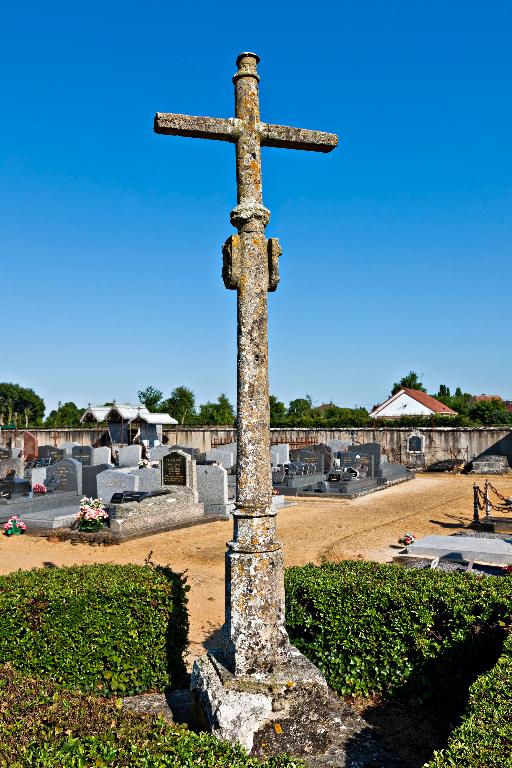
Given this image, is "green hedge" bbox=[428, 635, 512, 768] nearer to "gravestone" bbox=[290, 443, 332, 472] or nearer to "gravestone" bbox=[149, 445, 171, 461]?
"gravestone" bbox=[290, 443, 332, 472]

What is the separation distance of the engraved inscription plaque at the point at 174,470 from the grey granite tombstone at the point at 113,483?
988 mm

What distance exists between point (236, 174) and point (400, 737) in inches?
193

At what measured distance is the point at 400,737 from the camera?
16.4ft

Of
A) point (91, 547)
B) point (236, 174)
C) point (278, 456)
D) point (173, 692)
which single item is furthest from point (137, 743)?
point (278, 456)

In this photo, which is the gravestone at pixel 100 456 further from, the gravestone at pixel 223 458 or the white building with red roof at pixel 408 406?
the white building with red roof at pixel 408 406

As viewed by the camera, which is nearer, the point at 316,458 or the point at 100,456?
the point at 316,458

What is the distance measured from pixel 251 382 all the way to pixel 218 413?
40.8m

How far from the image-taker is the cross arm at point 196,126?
4945 mm

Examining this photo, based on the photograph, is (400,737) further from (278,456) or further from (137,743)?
(278,456)

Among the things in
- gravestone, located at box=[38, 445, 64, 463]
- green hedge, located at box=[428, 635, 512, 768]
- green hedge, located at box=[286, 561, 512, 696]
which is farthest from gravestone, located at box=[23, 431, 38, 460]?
green hedge, located at box=[428, 635, 512, 768]

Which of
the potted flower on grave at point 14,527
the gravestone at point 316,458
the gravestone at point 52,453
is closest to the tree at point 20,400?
the gravestone at point 52,453

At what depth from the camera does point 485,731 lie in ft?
10.5

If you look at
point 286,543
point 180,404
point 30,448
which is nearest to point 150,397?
point 180,404

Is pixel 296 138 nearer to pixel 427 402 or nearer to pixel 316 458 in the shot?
pixel 316 458
